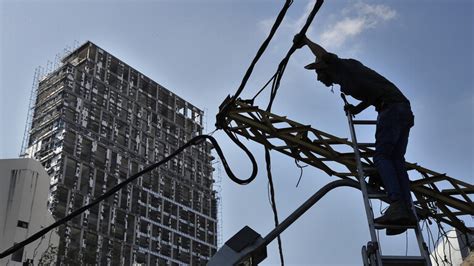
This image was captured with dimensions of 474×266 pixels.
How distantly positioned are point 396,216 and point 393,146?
926 millimetres

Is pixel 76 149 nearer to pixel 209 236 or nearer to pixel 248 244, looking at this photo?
pixel 209 236

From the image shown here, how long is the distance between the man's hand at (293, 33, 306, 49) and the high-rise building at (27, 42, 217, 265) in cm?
5581

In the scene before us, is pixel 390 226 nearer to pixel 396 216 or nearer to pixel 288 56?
pixel 396 216

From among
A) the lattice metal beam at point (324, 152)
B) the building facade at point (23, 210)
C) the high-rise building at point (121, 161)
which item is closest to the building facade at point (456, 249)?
the lattice metal beam at point (324, 152)

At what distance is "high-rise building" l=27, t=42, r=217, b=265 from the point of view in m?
66.8

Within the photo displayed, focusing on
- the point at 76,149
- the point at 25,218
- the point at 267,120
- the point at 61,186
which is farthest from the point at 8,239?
the point at 76,149

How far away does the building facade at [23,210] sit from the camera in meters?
19.2

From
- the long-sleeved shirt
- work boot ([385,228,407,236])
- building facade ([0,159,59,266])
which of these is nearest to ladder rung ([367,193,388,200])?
work boot ([385,228,407,236])

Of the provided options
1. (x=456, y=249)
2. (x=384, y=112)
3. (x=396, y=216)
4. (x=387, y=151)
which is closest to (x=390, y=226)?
(x=396, y=216)

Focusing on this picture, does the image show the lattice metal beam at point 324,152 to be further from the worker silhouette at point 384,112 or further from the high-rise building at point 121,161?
the high-rise building at point 121,161

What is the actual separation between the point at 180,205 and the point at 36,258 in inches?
2562

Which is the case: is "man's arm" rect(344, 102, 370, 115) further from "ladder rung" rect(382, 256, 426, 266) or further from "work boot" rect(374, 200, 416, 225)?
"ladder rung" rect(382, 256, 426, 266)

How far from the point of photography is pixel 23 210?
19797 mm

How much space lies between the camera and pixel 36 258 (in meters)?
20.5
